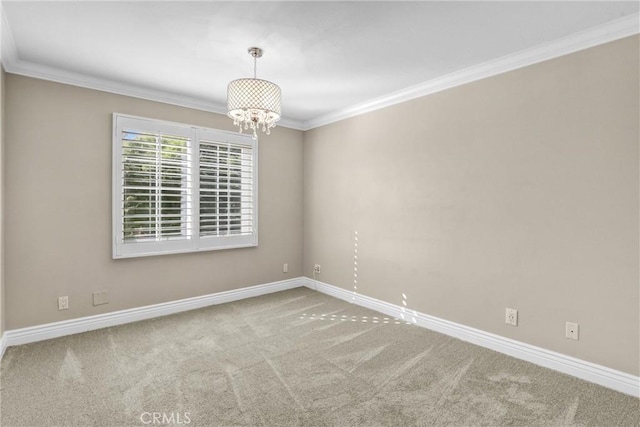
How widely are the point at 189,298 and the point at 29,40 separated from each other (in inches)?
109

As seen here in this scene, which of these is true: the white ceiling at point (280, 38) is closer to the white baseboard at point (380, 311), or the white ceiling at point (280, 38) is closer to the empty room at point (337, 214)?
the empty room at point (337, 214)

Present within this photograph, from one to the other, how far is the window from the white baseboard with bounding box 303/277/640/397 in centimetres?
202

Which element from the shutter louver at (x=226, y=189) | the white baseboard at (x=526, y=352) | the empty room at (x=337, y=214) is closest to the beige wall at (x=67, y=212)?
the empty room at (x=337, y=214)

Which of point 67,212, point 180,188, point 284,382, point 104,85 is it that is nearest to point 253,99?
point 180,188

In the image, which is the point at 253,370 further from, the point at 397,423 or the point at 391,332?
the point at 391,332

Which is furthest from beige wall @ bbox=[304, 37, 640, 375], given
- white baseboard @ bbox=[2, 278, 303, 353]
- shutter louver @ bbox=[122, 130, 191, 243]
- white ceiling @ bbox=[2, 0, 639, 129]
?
shutter louver @ bbox=[122, 130, 191, 243]

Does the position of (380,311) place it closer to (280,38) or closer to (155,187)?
(155,187)

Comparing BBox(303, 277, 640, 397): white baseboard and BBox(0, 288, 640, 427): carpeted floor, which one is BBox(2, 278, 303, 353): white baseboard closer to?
BBox(0, 288, 640, 427): carpeted floor

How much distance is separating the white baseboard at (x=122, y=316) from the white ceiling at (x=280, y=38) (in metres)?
2.28

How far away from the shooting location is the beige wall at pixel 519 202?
2262mm

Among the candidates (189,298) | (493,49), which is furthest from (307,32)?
(189,298)

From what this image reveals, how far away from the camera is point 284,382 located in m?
2.35

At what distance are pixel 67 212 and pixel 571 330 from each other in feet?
14.3

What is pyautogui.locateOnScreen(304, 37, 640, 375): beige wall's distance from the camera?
226 cm
